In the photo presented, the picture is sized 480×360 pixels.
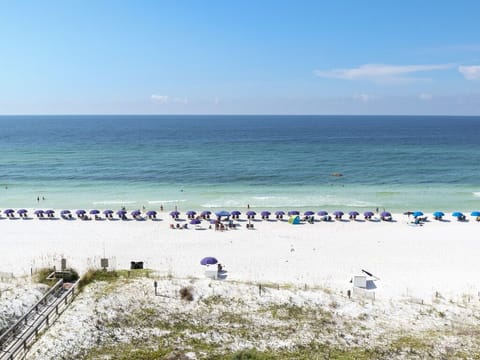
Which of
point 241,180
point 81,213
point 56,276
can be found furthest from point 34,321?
point 241,180

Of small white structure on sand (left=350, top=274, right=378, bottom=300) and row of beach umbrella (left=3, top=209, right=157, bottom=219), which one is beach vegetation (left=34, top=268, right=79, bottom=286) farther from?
row of beach umbrella (left=3, top=209, right=157, bottom=219)

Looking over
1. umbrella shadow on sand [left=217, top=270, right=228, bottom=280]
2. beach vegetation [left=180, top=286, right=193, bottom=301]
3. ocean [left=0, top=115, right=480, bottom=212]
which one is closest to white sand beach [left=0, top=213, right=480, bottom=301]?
umbrella shadow on sand [left=217, top=270, right=228, bottom=280]

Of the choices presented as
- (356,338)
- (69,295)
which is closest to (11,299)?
(69,295)

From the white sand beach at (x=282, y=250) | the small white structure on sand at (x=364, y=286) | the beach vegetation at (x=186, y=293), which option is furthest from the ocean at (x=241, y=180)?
the beach vegetation at (x=186, y=293)

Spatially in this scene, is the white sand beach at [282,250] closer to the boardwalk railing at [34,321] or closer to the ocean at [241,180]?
the boardwalk railing at [34,321]

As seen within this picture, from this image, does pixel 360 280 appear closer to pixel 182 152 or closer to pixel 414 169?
pixel 414 169

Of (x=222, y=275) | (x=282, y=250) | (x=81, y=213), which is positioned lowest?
(x=282, y=250)

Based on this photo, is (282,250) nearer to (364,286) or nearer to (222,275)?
(222,275)
